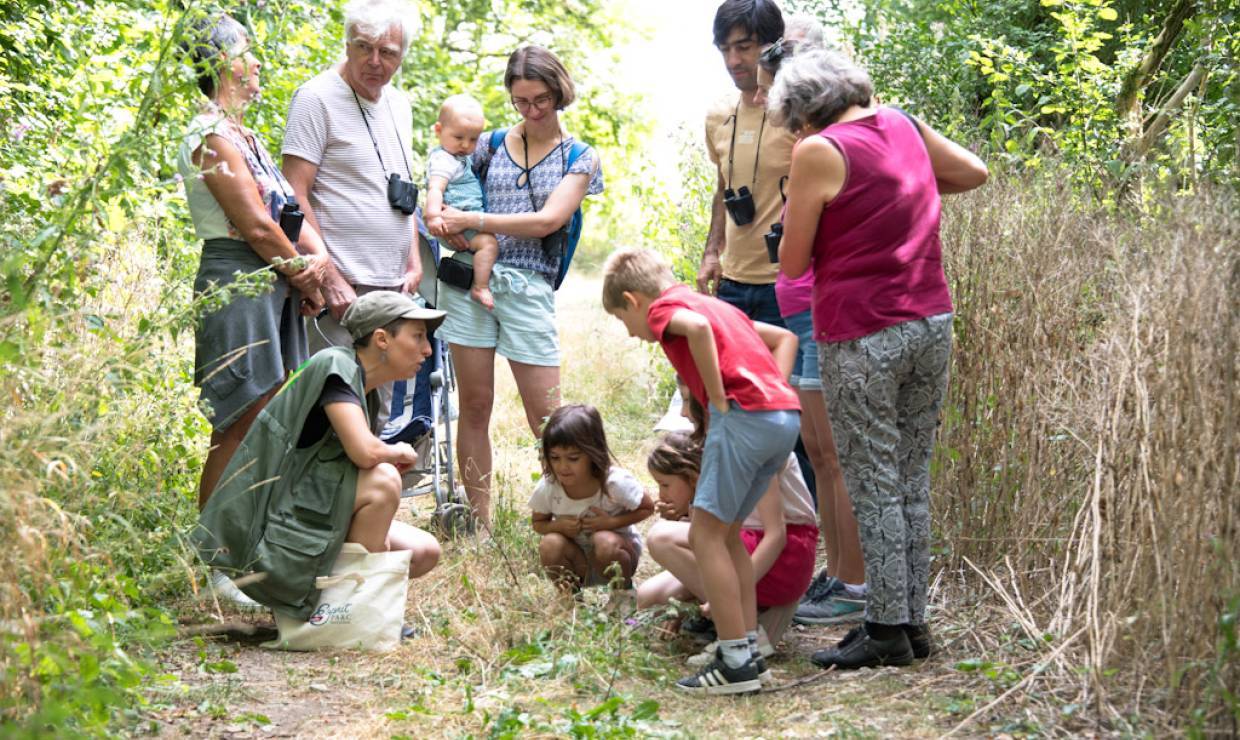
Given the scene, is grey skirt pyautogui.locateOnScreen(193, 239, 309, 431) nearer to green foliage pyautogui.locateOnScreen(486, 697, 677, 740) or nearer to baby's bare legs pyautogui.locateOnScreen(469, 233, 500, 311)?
baby's bare legs pyautogui.locateOnScreen(469, 233, 500, 311)

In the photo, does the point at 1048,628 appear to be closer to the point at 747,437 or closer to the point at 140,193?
the point at 747,437

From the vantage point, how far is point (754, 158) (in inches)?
178

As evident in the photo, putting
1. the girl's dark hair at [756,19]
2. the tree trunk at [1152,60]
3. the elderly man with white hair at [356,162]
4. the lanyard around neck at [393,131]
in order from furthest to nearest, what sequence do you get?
the tree trunk at [1152,60], the lanyard around neck at [393,131], the elderly man with white hair at [356,162], the girl's dark hair at [756,19]

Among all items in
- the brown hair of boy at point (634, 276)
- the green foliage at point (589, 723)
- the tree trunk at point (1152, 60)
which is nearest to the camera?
the green foliage at point (589, 723)

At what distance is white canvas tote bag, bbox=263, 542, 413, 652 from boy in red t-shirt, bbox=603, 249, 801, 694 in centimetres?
94

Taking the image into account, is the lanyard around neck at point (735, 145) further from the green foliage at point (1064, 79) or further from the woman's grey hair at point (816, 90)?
the green foliage at point (1064, 79)

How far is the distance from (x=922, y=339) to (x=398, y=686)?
1.74m

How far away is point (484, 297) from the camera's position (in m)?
4.96

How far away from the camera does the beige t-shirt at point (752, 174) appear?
4.46m

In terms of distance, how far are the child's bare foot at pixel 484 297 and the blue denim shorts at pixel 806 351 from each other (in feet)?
4.04

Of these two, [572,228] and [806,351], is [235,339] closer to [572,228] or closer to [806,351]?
[572,228]

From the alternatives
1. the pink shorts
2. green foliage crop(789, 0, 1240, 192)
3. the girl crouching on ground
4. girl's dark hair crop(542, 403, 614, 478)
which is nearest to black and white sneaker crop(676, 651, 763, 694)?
the girl crouching on ground

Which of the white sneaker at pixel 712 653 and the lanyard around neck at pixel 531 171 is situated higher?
the lanyard around neck at pixel 531 171

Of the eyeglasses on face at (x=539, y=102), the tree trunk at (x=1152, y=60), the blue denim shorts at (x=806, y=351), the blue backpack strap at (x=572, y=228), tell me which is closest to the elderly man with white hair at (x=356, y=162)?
the eyeglasses on face at (x=539, y=102)
